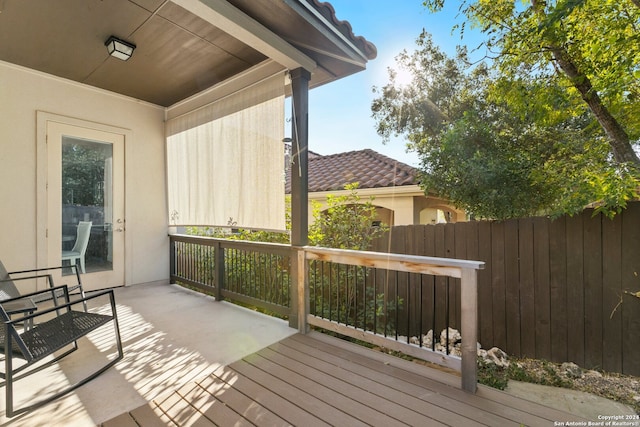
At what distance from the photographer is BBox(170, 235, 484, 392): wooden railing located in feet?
6.94

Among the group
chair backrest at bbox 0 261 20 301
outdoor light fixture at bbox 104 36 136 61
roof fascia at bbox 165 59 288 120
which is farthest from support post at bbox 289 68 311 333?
chair backrest at bbox 0 261 20 301

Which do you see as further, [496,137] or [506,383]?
[496,137]

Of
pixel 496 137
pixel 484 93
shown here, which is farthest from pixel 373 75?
pixel 496 137

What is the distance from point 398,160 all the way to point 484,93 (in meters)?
2.44

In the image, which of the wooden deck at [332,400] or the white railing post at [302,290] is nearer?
the wooden deck at [332,400]

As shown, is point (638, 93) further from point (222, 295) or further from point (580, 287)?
point (222, 295)

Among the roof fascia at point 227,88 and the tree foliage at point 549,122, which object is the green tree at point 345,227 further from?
the roof fascia at point 227,88

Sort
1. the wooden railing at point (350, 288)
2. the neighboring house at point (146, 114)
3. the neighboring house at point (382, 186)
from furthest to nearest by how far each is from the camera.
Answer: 1. the neighboring house at point (382, 186)
2. the neighboring house at point (146, 114)
3. the wooden railing at point (350, 288)

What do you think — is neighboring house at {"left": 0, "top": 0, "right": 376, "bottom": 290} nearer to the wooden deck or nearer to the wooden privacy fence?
the wooden deck

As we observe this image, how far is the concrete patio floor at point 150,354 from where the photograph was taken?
1798 mm

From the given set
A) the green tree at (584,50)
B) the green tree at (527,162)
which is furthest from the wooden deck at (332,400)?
the green tree at (584,50)

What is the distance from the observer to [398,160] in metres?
7.40

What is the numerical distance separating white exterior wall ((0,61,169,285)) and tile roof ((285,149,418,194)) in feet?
11.5

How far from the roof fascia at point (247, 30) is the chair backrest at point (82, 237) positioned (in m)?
3.41
